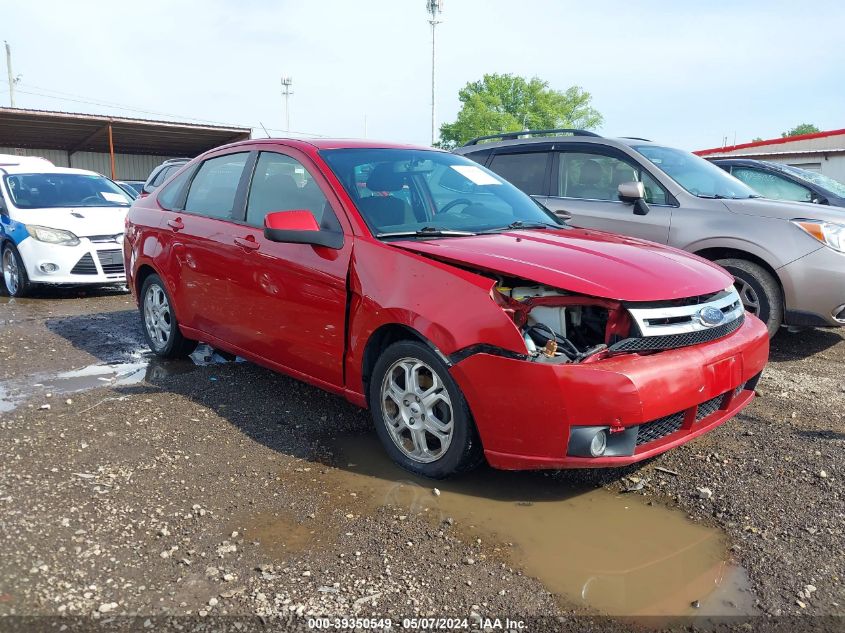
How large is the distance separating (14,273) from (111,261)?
4.37 ft

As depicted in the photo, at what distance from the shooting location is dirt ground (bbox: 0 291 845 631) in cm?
252

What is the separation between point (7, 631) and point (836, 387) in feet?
16.7

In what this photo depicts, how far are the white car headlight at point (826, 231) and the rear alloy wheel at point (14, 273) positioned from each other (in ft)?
27.6

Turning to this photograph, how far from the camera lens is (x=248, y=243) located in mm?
4375

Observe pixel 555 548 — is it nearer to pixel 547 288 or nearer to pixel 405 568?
pixel 405 568

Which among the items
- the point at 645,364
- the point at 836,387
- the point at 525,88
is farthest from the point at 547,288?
the point at 525,88

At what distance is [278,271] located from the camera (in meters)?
4.11

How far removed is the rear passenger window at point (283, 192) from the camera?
157 inches

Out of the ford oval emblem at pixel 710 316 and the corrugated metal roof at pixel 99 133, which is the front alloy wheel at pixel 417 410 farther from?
the corrugated metal roof at pixel 99 133

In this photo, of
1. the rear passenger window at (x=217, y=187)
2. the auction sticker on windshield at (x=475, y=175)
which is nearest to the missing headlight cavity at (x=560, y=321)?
the auction sticker on windshield at (x=475, y=175)

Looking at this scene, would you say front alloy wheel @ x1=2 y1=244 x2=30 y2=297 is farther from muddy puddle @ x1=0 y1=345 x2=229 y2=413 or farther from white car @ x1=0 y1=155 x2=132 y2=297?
muddy puddle @ x1=0 y1=345 x2=229 y2=413

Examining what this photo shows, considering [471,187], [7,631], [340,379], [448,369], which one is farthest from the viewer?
[471,187]

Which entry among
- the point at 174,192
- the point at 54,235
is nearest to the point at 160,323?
the point at 174,192

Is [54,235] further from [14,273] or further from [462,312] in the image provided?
[462,312]
